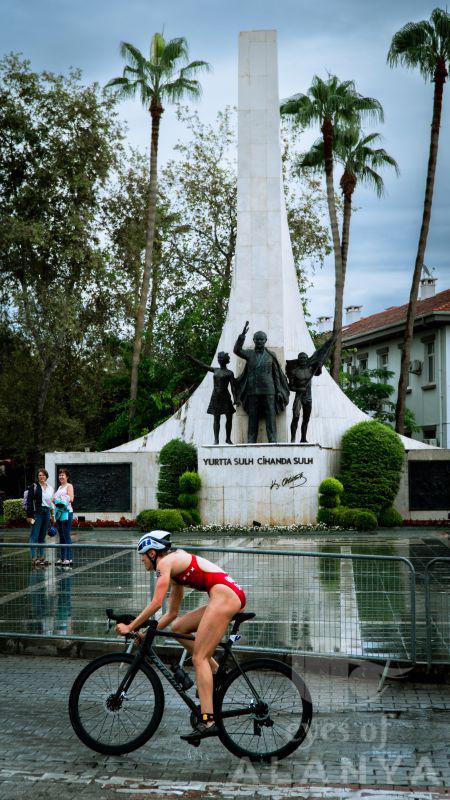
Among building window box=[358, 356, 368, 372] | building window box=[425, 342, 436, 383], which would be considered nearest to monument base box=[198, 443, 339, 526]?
building window box=[425, 342, 436, 383]

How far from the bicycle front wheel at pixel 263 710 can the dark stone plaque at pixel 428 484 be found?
73.4 feet

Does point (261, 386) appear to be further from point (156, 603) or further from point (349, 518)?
point (156, 603)

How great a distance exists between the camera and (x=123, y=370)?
43875 millimetres

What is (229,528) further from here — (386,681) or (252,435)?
(386,681)

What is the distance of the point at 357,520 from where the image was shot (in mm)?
23750

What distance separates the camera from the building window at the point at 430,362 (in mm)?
47062

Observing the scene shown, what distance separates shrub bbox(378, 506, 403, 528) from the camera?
2570 centimetres

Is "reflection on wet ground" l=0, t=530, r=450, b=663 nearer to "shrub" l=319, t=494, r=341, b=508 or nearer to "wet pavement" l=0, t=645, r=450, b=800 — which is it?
"wet pavement" l=0, t=645, r=450, b=800

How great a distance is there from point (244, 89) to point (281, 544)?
1452 cm

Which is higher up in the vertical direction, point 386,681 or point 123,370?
point 123,370

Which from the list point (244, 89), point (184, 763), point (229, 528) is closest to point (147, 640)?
point (184, 763)

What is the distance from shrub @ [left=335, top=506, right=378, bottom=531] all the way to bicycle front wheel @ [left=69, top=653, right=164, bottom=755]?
58.2ft

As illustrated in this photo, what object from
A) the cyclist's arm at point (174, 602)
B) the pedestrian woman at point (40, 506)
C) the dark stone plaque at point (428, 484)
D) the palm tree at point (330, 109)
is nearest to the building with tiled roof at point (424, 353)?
the palm tree at point (330, 109)

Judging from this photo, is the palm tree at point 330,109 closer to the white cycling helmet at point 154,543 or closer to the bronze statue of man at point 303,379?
the bronze statue of man at point 303,379
